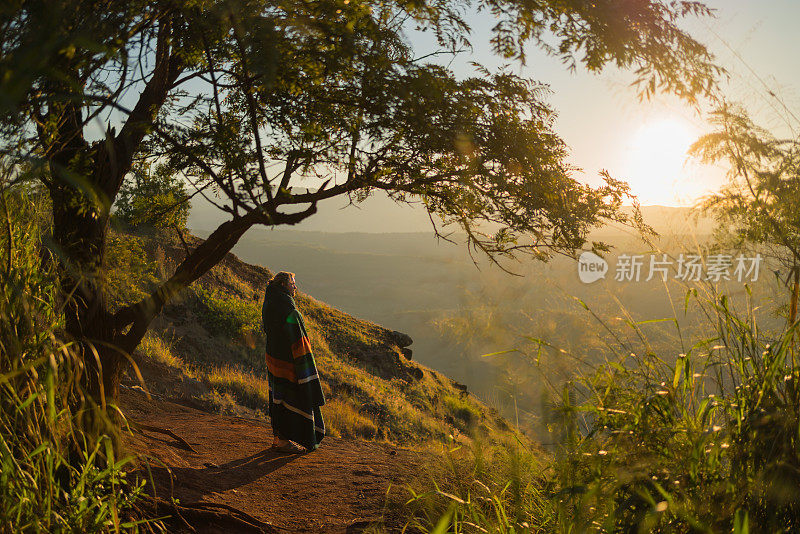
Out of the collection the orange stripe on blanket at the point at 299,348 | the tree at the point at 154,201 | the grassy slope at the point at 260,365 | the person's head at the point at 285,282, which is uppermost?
the tree at the point at 154,201

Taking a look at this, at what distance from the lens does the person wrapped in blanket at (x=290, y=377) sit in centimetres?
641

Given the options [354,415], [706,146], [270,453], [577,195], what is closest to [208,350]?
[354,415]

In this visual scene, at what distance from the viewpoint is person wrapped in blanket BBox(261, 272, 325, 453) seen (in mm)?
6410

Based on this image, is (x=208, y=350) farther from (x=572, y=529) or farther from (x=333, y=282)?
(x=333, y=282)

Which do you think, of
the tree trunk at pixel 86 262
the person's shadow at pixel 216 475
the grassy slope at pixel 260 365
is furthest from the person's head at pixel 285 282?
the tree trunk at pixel 86 262

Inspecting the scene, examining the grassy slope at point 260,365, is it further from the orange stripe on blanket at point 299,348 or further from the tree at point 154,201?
the orange stripe on blanket at point 299,348

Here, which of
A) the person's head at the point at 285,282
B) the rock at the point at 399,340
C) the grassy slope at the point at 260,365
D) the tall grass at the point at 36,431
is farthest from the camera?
the rock at the point at 399,340

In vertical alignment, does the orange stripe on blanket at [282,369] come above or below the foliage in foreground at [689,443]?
below

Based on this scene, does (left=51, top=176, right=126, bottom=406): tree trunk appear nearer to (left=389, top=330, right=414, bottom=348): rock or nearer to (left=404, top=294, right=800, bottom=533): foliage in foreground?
(left=404, top=294, right=800, bottom=533): foliage in foreground

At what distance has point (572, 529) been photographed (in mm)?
2303

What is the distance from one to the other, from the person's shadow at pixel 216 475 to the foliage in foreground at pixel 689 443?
2.45 metres

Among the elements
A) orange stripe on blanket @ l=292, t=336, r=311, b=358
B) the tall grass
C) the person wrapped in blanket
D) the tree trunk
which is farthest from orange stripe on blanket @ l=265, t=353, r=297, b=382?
the tall grass

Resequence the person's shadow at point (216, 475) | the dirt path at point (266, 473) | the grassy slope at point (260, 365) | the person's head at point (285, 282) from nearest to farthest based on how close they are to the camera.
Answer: the person's shadow at point (216, 475)
the dirt path at point (266, 473)
the person's head at point (285, 282)
the grassy slope at point (260, 365)

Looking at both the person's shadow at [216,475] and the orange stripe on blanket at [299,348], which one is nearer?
the person's shadow at [216,475]
